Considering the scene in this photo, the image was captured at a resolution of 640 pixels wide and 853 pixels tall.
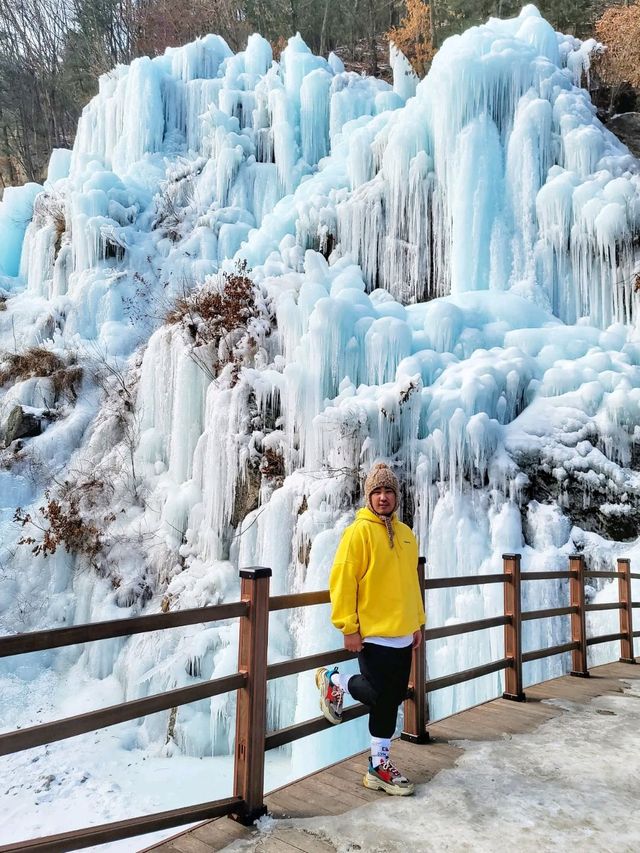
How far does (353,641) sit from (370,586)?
236 millimetres

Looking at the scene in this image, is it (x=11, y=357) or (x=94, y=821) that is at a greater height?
(x=11, y=357)

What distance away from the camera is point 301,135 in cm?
1752

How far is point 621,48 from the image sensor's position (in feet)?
46.5

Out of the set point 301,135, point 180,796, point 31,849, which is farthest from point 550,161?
point 31,849

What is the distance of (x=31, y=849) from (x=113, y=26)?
3100 centimetres

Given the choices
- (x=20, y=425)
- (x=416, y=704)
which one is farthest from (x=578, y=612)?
(x=20, y=425)

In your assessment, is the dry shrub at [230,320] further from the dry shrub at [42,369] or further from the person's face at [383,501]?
the person's face at [383,501]

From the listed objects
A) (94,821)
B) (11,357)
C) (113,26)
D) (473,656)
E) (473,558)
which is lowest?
(94,821)

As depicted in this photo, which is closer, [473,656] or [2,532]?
[473,656]

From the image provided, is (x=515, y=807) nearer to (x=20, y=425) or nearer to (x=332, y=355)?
(x=332, y=355)

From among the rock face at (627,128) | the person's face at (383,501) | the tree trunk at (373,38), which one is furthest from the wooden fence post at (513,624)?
the tree trunk at (373,38)

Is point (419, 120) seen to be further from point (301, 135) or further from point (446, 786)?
point (446, 786)

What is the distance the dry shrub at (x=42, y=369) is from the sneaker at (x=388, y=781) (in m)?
13.0

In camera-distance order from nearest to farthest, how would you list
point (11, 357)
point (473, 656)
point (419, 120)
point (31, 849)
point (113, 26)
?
point (31, 849) → point (473, 656) → point (419, 120) → point (11, 357) → point (113, 26)
